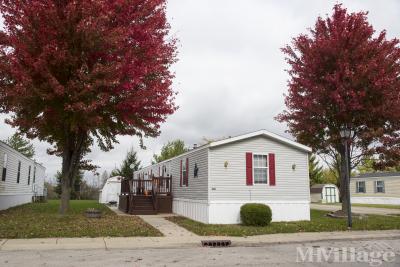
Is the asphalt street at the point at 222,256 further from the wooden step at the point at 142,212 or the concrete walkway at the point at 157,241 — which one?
the wooden step at the point at 142,212

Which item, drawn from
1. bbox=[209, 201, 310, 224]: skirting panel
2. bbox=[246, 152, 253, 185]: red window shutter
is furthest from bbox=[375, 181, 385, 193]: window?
bbox=[246, 152, 253, 185]: red window shutter

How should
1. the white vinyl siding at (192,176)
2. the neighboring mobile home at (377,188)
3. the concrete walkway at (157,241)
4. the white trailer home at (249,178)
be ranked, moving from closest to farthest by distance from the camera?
the concrete walkway at (157,241) → the white trailer home at (249,178) → the white vinyl siding at (192,176) → the neighboring mobile home at (377,188)

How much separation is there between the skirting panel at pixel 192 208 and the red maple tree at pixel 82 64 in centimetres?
413

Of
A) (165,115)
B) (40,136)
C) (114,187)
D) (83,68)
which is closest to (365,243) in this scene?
(165,115)

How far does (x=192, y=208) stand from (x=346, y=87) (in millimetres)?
9157

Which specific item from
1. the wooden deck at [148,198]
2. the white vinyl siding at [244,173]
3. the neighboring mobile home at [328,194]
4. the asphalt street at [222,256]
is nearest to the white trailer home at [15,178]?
the wooden deck at [148,198]

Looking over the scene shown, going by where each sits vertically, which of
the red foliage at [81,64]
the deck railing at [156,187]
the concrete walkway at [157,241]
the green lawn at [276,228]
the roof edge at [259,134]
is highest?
the red foliage at [81,64]

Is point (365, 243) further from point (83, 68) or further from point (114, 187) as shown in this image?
point (114, 187)

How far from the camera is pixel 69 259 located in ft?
29.2

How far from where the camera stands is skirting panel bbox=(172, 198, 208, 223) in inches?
666

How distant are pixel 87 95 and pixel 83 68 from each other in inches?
41.1

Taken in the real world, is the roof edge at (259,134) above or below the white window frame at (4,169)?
above

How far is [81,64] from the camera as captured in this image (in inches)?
611

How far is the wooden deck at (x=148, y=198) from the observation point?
70.5 feet
